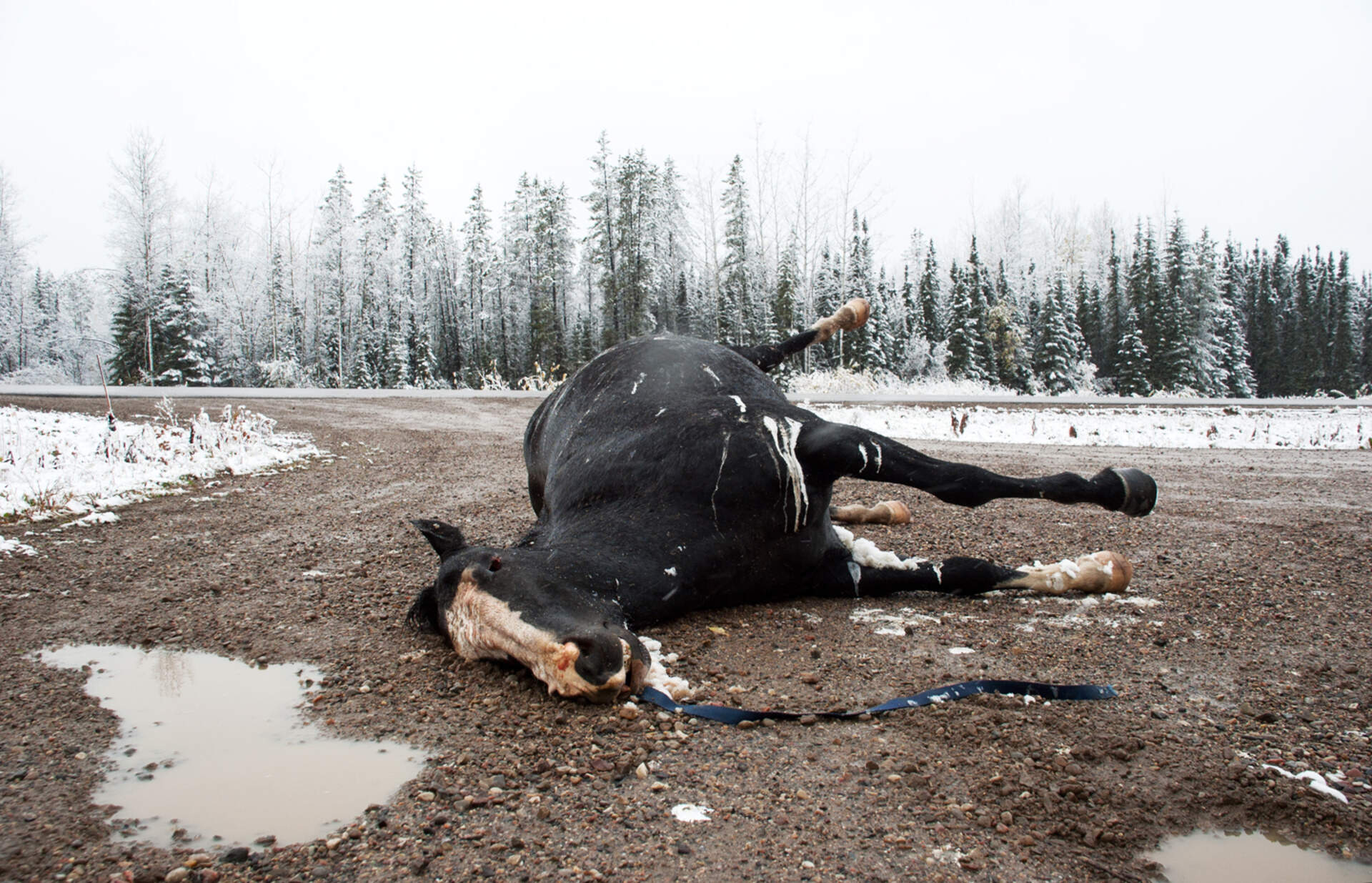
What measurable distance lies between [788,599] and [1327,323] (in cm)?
7439

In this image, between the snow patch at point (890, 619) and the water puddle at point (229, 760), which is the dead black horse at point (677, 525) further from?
the water puddle at point (229, 760)

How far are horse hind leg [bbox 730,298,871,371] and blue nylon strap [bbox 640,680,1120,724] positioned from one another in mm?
2837

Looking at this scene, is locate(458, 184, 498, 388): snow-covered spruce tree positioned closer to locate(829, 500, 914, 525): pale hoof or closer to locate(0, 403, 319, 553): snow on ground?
locate(0, 403, 319, 553): snow on ground

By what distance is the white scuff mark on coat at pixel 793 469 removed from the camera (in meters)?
3.17

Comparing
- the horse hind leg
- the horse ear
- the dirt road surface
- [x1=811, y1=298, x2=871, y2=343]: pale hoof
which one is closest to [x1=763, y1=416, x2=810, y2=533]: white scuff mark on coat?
the dirt road surface

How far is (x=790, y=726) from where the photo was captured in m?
2.24

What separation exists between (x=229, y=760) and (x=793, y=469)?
7.08ft

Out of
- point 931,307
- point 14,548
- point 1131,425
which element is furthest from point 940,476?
point 931,307

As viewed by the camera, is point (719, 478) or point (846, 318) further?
point (846, 318)

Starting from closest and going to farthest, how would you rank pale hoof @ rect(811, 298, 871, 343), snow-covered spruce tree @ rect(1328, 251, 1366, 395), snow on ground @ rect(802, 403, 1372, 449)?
pale hoof @ rect(811, 298, 871, 343), snow on ground @ rect(802, 403, 1372, 449), snow-covered spruce tree @ rect(1328, 251, 1366, 395)

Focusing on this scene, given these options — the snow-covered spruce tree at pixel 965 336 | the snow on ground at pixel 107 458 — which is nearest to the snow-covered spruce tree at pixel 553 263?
the snow-covered spruce tree at pixel 965 336

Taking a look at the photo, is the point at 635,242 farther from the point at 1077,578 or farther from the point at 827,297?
the point at 1077,578

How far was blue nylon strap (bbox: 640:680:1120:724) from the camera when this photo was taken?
90.0 inches

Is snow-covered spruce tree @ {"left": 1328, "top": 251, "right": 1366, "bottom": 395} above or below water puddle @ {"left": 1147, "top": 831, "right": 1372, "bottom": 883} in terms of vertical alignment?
above
